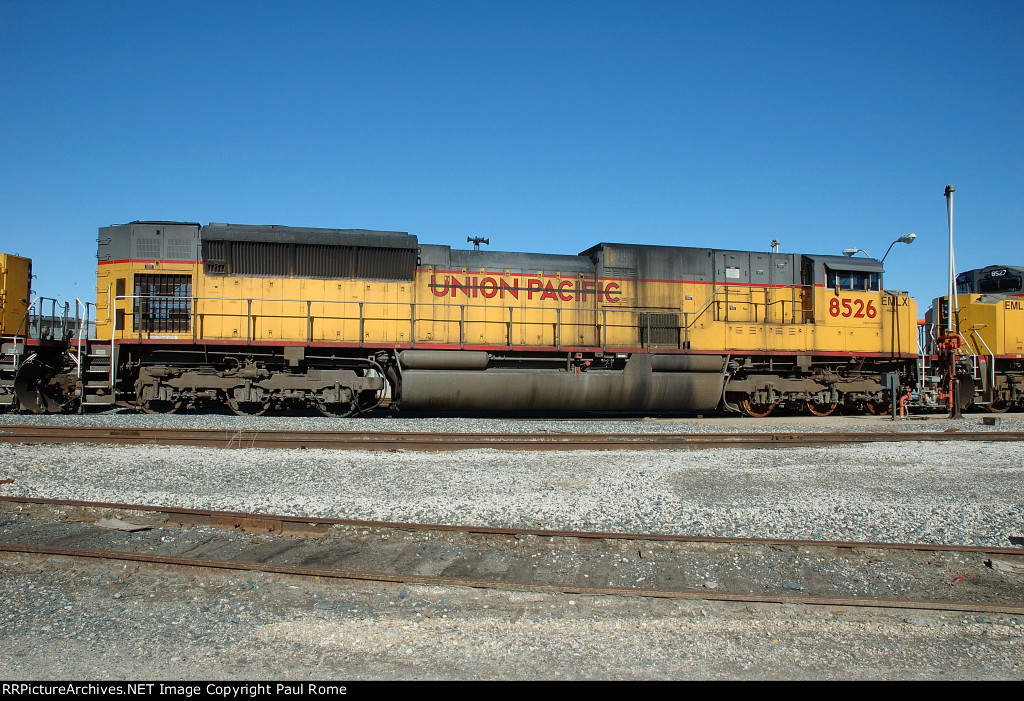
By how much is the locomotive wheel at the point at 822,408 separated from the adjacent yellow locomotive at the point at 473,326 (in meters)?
0.13

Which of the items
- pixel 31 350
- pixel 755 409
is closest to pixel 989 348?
pixel 755 409

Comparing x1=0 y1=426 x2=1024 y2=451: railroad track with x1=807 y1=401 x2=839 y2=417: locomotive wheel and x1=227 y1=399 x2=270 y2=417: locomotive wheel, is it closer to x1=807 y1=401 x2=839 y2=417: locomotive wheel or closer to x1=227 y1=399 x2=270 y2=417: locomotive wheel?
Result: x1=227 y1=399 x2=270 y2=417: locomotive wheel

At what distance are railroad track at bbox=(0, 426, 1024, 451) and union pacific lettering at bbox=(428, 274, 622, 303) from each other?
4.22m

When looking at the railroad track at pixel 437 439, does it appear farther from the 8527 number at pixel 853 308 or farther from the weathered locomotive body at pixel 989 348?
the weathered locomotive body at pixel 989 348

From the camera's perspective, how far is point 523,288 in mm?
14797

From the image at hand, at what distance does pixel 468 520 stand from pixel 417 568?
4.07ft

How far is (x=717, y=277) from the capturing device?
15.5 m

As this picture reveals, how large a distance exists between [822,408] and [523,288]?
7.85 meters

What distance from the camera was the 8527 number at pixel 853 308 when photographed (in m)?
15.7

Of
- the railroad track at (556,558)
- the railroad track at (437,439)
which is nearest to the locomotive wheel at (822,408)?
the railroad track at (437,439)

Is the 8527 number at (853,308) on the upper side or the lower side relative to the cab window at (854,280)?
lower

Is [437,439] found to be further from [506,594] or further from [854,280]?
[854,280]

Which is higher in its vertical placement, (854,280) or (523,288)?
(854,280)

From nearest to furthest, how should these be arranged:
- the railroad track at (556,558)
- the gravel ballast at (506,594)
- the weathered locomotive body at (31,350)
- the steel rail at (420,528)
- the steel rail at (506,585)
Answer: the gravel ballast at (506,594) → the steel rail at (506,585) → the railroad track at (556,558) → the steel rail at (420,528) → the weathered locomotive body at (31,350)
